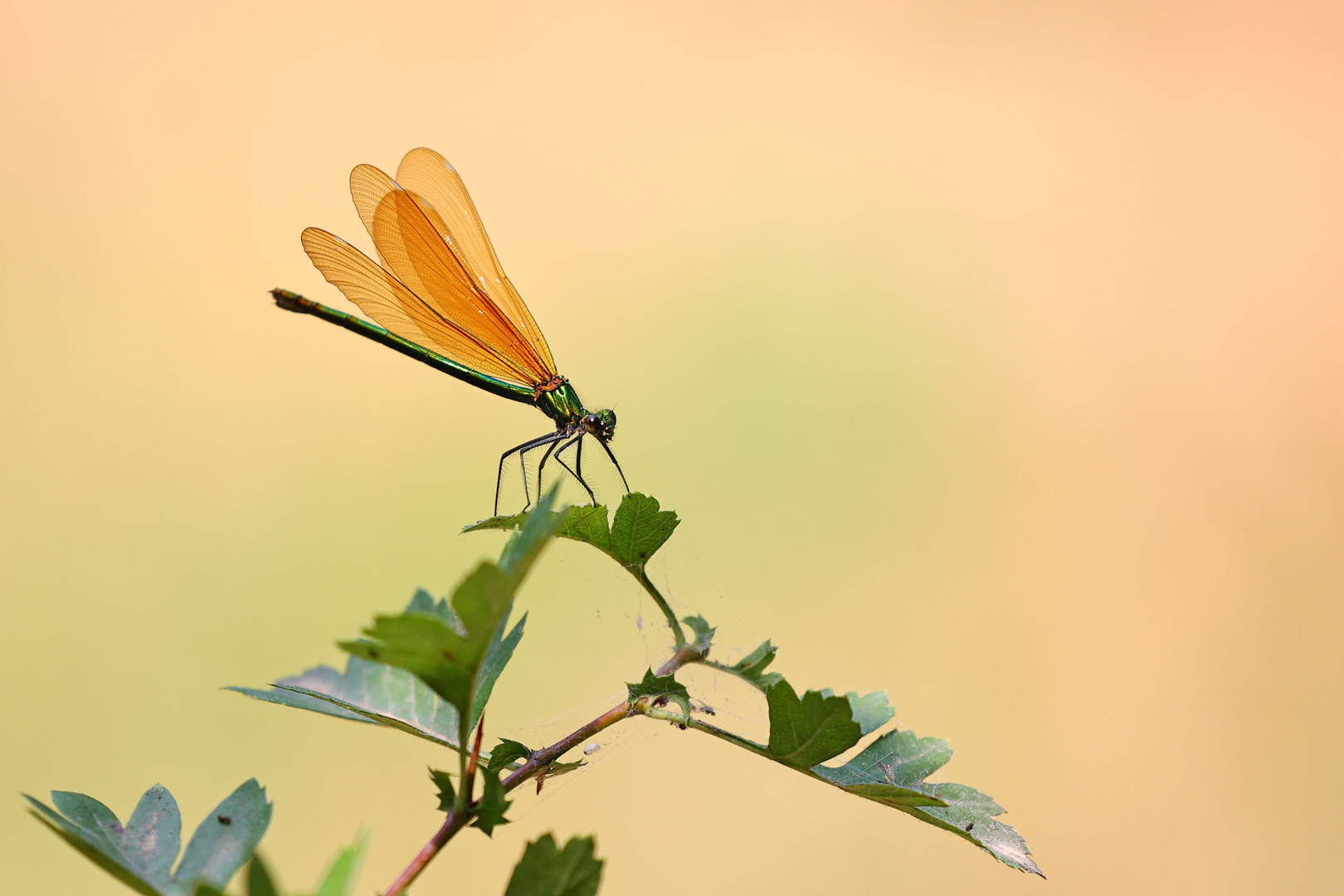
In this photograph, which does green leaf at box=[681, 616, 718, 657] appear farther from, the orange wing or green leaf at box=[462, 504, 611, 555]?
the orange wing

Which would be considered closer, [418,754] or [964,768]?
[418,754]

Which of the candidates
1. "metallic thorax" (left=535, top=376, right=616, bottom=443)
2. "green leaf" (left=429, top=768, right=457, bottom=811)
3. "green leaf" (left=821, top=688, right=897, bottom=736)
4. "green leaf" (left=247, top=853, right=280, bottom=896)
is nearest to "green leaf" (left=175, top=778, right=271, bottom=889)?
"green leaf" (left=429, top=768, right=457, bottom=811)

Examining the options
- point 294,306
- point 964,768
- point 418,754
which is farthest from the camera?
point 964,768

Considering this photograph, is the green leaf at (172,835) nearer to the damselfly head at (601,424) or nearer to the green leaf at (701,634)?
the green leaf at (701,634)

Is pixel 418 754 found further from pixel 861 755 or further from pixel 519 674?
pixel 861 755

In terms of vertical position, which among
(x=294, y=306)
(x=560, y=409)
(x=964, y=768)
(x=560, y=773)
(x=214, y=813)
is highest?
(x=964, y=768)

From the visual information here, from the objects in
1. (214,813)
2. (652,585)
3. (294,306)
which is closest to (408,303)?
(294,306)

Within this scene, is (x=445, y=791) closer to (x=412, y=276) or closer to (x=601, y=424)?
(x=601, y=424)
